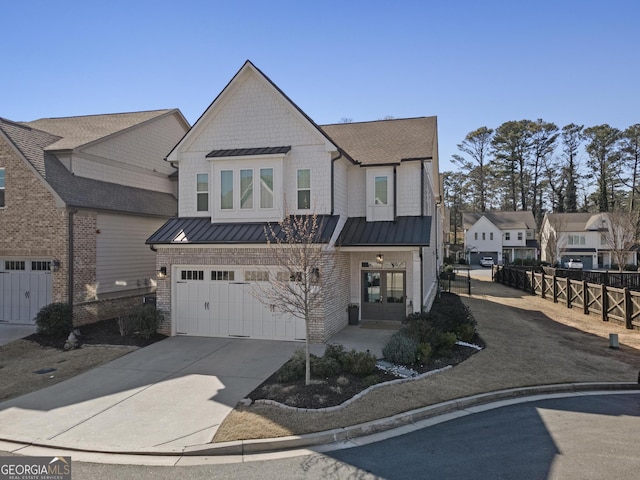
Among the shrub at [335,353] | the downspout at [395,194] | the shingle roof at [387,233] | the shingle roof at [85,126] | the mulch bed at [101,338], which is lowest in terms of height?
the mulch bed at [101,338]

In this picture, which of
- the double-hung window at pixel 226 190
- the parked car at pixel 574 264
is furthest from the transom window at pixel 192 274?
the parked car at pixel 574 264

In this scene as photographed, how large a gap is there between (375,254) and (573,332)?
825 centimetres

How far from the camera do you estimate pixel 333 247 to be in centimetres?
1444

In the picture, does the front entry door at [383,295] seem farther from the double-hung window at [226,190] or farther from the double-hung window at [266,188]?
the double-hung window at [226,190]

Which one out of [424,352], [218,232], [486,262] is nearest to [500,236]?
[486,262]

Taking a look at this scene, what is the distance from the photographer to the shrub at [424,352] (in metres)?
11.0

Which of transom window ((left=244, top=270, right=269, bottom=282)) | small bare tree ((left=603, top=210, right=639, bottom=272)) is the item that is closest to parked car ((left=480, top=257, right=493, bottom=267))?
small bare tree ((left=603, top=210, right=639, bottom=272))

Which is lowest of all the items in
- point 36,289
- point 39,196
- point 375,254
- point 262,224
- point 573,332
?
point 573,332

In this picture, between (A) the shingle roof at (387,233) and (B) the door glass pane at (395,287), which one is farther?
(B) the door glass pane at (395,287)

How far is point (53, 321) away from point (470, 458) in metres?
13.9

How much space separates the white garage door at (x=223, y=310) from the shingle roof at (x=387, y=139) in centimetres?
693

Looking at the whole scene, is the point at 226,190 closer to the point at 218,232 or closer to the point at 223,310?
the point at 218,232

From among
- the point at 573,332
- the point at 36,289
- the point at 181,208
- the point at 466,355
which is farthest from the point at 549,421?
the point at 36,289

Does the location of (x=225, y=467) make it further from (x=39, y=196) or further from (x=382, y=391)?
(x=39, y=196)
